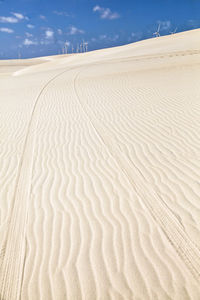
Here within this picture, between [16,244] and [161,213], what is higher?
[161,213]

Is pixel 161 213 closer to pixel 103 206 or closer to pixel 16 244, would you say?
pixel 103 206

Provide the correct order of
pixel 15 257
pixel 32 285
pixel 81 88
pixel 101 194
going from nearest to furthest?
pixel 32 285 < pixel 15 257 < pixel 101 194 < pixel 81 88

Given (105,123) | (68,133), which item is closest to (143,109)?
(105,123)

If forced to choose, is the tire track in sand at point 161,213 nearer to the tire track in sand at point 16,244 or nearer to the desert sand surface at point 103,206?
the desert sand surface at point 103,206

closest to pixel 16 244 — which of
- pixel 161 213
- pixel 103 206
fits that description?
pixel 103 206

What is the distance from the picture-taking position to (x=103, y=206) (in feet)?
13.6

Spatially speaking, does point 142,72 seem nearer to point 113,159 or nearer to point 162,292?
point 113,159

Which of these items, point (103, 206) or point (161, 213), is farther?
point (103, 206)

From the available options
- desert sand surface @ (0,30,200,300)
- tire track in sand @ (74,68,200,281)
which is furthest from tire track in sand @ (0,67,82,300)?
tire track in sand @ (74,68,200,281)

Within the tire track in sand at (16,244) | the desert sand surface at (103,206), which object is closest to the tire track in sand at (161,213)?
the desert sand surface at (103,206)

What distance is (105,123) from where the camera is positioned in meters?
8.05

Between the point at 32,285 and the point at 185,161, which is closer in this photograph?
the point at 32,285

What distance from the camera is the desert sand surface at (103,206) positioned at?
2.89 m

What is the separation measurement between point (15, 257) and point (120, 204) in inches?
71.6
